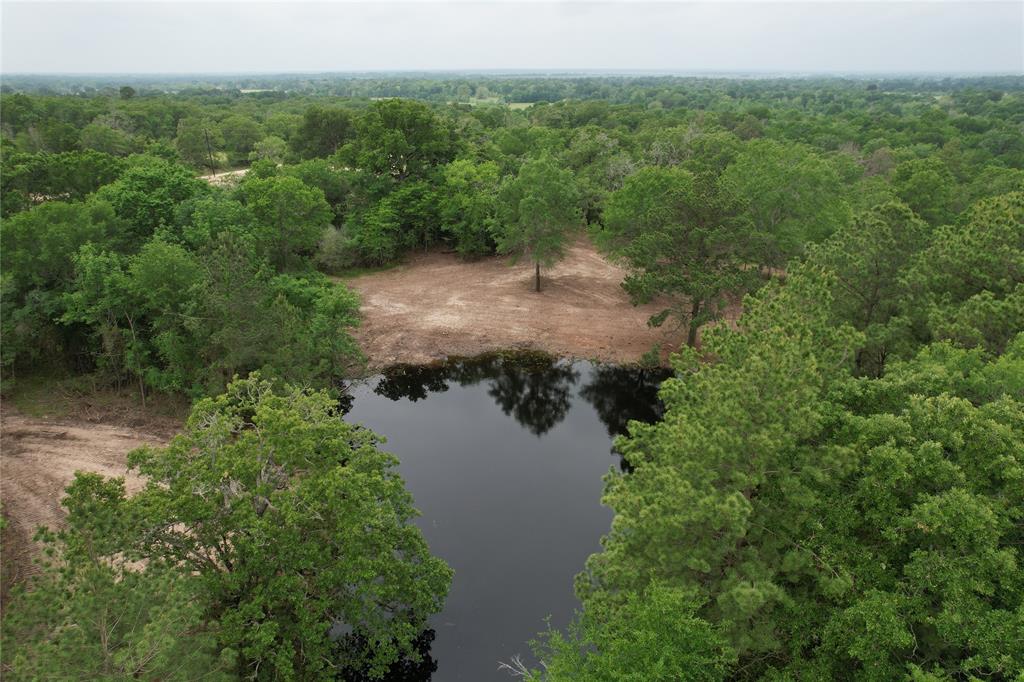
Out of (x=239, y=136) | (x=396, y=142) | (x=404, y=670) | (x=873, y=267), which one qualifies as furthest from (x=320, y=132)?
(x=404, y=670)

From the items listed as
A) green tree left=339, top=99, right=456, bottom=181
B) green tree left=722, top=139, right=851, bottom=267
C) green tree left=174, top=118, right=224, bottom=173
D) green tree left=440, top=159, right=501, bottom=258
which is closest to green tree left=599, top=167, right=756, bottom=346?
green tree left=722, top=139, right=851, bottom=267

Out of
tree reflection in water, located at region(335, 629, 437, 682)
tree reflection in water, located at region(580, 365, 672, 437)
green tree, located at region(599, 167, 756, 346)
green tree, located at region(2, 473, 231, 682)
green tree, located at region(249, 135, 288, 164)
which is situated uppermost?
green tree, located at region(249, 135, 288, 164)

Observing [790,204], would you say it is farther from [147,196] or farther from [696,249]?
[147,196]

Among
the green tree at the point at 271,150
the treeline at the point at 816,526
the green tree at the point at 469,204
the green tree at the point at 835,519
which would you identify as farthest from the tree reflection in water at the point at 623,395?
the green tree at the point at 271,150

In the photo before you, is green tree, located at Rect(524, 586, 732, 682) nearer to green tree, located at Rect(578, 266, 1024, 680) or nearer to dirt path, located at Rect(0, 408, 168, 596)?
green tree, located at Rect(578, 266, 1024, 680)

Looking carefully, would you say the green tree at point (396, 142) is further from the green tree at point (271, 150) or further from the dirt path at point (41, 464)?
the dirt path at point (41, 464)
